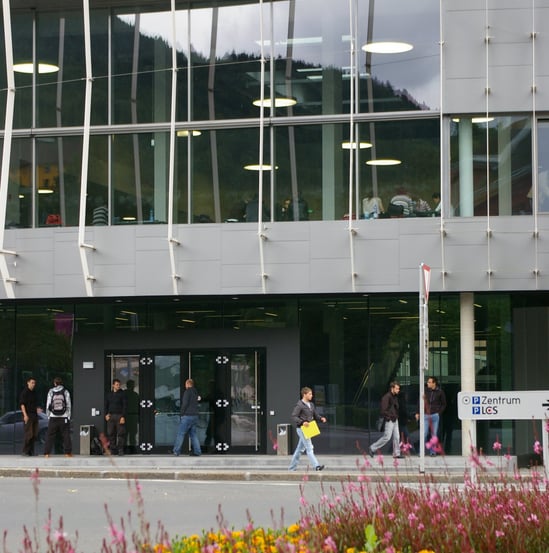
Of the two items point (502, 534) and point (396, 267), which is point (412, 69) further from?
point (502, 534)

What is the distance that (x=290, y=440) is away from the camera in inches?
1176

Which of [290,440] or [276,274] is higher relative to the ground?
[276,274]

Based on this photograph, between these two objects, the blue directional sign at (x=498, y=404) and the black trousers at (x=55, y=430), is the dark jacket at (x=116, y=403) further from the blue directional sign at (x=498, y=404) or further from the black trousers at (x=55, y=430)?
the blue directional sign at (x=498, y=404)

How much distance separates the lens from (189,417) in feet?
94.1

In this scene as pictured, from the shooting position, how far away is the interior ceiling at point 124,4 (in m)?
29.5

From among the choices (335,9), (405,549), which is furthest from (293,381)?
(405,549)

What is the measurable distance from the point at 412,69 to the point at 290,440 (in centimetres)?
885

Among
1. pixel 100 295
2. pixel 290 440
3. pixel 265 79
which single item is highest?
pixel 265 79

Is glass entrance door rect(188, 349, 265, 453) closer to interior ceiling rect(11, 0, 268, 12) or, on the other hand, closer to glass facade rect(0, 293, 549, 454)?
glass facade rect(0, 293, 549, 454)

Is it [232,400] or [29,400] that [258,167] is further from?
[29,400]

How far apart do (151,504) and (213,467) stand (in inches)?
367

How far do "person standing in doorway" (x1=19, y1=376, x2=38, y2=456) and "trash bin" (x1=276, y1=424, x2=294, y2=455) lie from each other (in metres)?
5.68

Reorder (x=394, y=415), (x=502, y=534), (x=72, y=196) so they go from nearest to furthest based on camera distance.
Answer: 1. (x=502, y=534)
2. (x=394, y=415)
3. (x=72, y=196)

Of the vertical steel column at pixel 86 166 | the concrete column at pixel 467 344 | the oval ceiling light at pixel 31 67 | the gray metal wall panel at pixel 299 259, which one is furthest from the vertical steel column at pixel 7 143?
the concrete column at pixel 467 344
